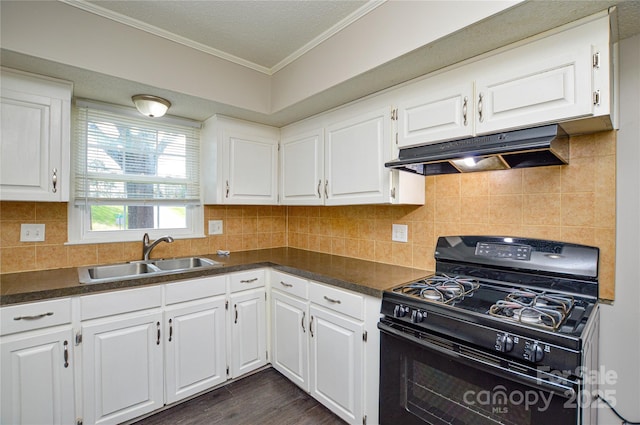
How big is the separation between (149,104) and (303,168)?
116cm

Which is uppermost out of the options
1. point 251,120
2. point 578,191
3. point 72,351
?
point 251,120

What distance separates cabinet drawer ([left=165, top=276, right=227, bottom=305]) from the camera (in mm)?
1910

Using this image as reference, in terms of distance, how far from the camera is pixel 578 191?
1.47 m

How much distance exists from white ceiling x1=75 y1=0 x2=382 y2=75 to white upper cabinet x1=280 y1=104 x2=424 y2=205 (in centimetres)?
53

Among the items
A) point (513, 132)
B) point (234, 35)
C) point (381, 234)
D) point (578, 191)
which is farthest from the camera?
point (381, 234)

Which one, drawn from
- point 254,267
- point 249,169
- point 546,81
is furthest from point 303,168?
point 546,81

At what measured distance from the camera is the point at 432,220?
2000 mm

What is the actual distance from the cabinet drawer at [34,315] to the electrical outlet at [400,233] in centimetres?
197

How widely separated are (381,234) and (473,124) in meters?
1.05

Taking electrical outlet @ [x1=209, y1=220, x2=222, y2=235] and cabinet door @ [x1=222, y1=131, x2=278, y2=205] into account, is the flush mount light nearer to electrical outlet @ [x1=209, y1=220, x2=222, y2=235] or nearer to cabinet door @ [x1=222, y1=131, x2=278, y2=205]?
cabinet door @ [x1=222, y1=131, x2=278, y2=205]

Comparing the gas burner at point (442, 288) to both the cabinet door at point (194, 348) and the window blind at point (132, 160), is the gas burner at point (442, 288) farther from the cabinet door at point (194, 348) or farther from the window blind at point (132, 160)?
the window blind at point (132, 160)

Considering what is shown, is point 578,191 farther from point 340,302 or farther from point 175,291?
point 175,291

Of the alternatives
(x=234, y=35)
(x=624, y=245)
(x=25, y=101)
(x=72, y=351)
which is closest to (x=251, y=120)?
(x=234, y=35)

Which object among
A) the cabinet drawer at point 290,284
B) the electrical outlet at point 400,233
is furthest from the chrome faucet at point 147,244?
the electrical outlet at point 400,233
